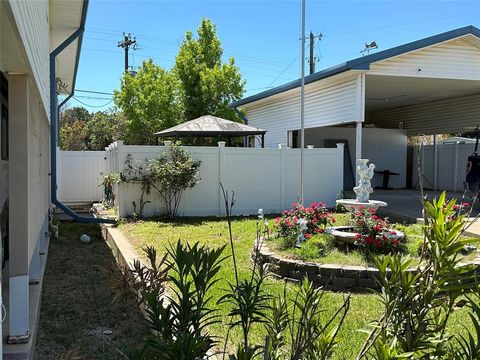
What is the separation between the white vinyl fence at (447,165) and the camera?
18.2 metres

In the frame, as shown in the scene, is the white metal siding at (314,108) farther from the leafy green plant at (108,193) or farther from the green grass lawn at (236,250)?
the leafy green plant at (108,193)

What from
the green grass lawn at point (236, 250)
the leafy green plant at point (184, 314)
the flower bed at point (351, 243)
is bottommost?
the green grass lawn at point (236, 250)

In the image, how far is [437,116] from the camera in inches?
740

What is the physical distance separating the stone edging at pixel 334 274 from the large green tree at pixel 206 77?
60.7 ft

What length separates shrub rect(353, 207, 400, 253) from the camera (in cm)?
643

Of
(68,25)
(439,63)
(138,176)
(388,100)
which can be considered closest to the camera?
(68,25)

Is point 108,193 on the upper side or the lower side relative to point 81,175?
lower

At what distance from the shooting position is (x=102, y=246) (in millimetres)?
9375

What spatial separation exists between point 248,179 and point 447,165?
1028cm

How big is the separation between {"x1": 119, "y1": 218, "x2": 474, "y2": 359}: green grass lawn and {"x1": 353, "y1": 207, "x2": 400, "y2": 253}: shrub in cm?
102

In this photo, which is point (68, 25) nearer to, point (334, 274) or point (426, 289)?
point (334, 274)

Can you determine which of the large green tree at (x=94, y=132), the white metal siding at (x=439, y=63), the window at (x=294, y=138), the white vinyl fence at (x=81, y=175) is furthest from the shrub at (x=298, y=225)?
the large green tree at (x=94, y=132)

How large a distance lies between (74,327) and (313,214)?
4.25 m

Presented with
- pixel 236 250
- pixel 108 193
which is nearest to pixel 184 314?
pixel 236 250
